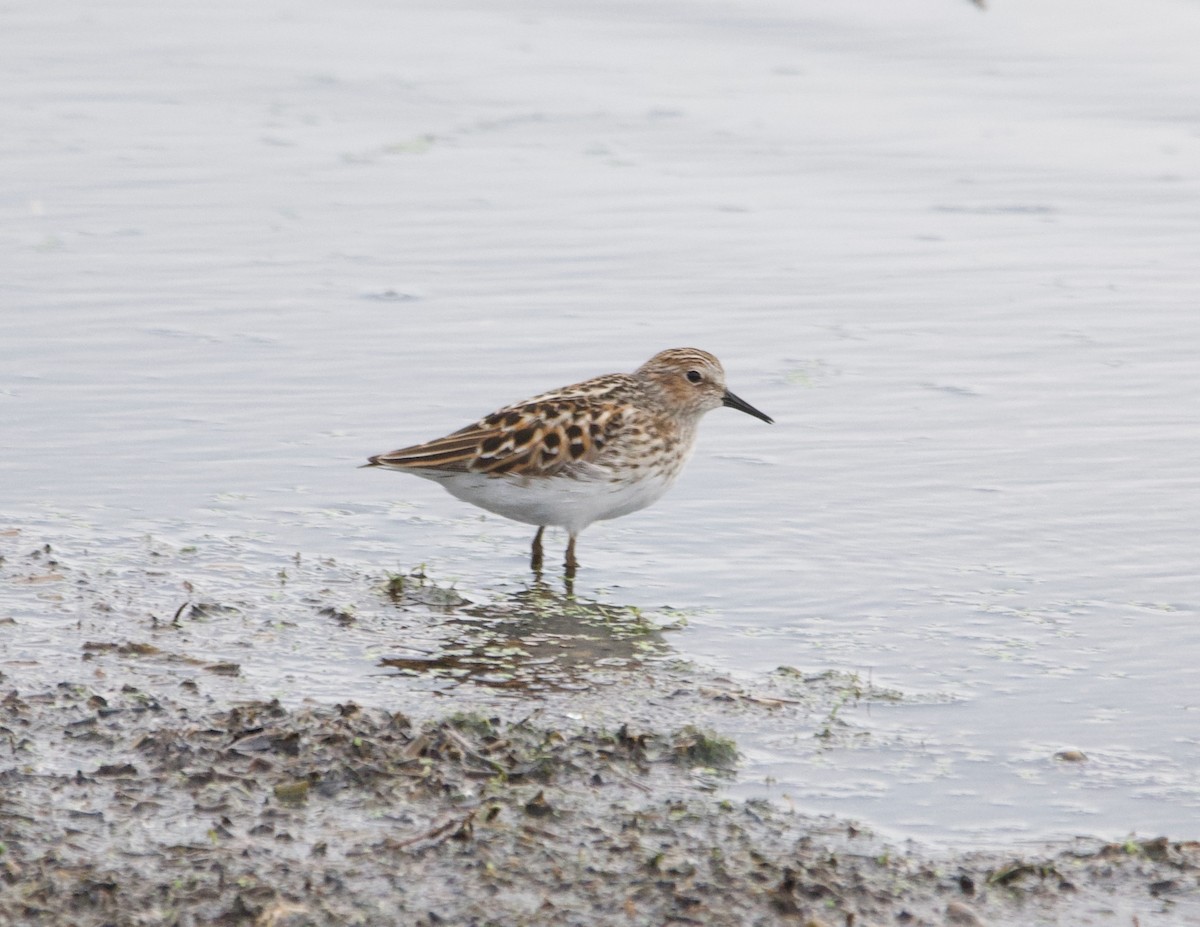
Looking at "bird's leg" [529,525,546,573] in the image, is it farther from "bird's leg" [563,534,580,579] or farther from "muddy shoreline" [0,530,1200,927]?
"muddy shoreline" [0,530,1200,927]

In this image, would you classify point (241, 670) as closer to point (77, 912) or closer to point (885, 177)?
point (77, 912)

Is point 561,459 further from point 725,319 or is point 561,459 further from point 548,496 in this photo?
point 725,319

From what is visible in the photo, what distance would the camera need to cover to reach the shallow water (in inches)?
320

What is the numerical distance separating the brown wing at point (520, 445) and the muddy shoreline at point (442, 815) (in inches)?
56.7

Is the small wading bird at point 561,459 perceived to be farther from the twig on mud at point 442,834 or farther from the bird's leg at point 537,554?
the twig on mud at point 442,834

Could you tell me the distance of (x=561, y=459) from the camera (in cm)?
896

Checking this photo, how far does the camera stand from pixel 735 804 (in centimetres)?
632

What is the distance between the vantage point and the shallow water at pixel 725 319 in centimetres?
812

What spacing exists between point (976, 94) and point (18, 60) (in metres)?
8.98

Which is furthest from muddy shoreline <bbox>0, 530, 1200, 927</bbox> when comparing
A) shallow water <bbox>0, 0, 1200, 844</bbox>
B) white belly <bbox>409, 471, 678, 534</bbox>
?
white belly <bbox>409, 471, 678, 534</bbox>

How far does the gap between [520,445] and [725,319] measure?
13.1 feet

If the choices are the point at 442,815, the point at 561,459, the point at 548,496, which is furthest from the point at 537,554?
the point at 442,815

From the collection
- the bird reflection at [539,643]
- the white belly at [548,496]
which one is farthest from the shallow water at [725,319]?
the white belly at [548,496]

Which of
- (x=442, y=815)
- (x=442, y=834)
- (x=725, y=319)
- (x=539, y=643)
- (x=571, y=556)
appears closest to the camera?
(x=442, y=834)
